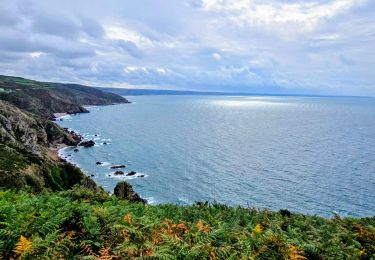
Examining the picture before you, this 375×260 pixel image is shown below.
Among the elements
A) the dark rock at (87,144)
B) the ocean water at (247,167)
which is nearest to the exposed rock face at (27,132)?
the dark rock at (87,144)

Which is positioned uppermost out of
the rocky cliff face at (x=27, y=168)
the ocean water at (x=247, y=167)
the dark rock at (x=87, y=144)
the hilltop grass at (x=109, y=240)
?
the hilltop grass at (x=109, y=240)

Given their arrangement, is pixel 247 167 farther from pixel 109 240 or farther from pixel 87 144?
pixel 109 240

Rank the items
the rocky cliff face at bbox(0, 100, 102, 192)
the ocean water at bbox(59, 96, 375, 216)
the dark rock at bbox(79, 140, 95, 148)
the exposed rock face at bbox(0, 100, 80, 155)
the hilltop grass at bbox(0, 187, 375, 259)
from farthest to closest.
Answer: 1. the dark rock at bbox(79, 140, 95, 148)
2. the exposed rock face at bbox(0, 100, 80, 155)
3. the ocean water at bbox(59, 96, 375, 216)
4. the rocky cliff face at bbox(0, 100, 102, 192)
5. the hilltop grass at bbox(0, 187, 375, 259)

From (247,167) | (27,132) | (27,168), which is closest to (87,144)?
(27,132)

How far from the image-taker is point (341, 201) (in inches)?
2603

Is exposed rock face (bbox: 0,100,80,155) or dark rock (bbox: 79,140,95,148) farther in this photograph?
dark rock (bbox: 79,140,95,148)

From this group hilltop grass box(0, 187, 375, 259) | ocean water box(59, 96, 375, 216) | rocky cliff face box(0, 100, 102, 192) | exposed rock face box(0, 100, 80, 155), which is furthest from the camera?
exposed rock face box(0, 100, 80, 155)

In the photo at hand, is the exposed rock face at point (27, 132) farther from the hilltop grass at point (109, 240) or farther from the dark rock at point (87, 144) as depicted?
the hilltop grass at point (109, 240)

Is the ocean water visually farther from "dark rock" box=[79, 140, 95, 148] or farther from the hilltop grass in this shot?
the hilltop grass

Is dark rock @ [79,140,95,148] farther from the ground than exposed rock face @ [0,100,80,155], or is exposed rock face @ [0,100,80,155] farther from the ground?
exposed rock face @ [0,100,80,155]

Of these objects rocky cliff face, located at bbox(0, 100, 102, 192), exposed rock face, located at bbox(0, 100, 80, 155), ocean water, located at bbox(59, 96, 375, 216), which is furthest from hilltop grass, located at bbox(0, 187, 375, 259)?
exposed rock face, located at bbox(0, 100, 80, 155)

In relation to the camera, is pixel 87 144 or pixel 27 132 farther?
pixel 87 144

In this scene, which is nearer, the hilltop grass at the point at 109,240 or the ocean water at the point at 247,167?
the hilltop grass at the point at 109,240

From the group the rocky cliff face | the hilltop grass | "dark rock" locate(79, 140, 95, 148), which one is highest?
the hilltop grass
